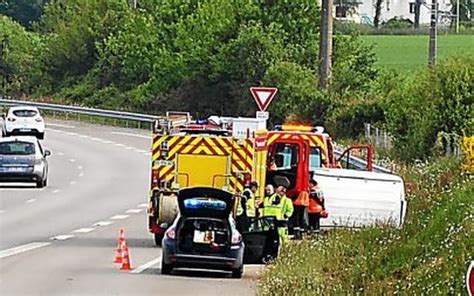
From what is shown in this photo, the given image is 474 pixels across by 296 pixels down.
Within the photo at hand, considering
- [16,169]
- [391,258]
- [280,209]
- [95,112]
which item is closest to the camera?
[391,258]

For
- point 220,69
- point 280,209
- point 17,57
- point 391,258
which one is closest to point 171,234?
point 280,209

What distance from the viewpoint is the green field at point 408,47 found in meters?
83.1

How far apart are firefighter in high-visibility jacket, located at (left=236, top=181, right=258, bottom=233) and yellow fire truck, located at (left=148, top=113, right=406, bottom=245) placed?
101cm

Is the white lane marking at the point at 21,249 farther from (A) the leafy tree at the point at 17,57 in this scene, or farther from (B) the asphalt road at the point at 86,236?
(A) the leafy tree at the point at 17,57

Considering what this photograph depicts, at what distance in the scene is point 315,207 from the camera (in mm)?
25406

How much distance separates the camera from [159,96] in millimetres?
70188

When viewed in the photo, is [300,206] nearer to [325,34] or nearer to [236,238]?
[236,238]

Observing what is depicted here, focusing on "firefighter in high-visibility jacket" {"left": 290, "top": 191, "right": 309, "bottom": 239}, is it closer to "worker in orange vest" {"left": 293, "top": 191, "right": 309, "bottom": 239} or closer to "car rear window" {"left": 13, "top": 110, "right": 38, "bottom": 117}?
"worker in orange vest" {"left": 293, "top": 191, "right": 309, "bottom": 239}

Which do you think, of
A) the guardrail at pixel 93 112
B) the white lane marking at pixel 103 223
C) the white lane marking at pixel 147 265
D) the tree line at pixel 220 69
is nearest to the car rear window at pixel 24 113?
the guardrail at pixel 93 112

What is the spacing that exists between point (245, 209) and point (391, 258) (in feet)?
14.5

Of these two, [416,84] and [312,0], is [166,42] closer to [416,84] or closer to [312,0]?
[312,0]

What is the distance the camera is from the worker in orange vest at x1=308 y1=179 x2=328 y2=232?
25.3 meters

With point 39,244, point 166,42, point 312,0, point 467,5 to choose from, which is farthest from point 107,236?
point 467,5

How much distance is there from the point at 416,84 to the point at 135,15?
3876 centimetres
